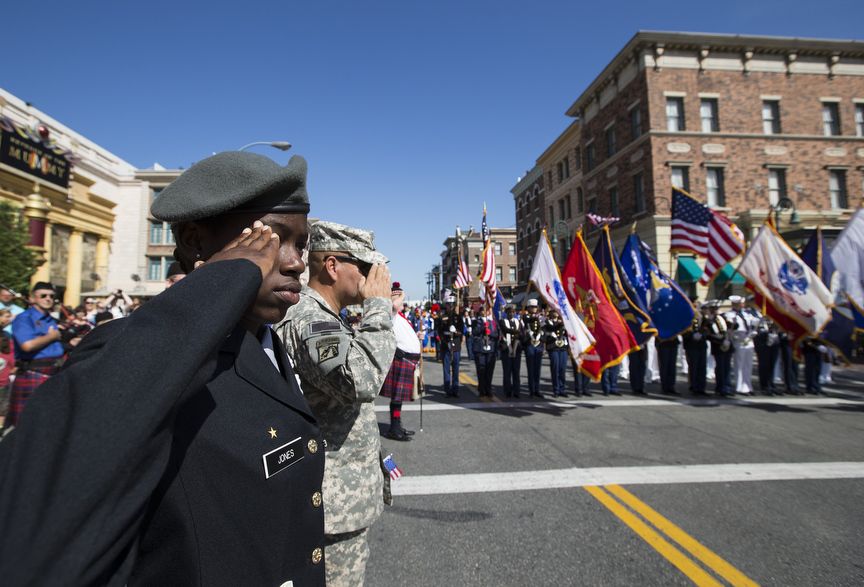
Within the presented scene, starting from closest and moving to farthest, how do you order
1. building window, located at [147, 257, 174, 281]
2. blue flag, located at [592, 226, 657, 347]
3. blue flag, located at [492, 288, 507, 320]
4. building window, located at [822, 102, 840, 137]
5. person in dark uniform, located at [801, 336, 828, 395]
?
blue flag, located at [592, 226, 657, 347] < person in dark uniform, located at [801, 336, 828, 395] < blue flag, located at [492, 288, 507, 320] < building window, located at [822, 102, 840, 137] < building window, located at [147, 257, 174, 281]

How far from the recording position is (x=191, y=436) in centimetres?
83

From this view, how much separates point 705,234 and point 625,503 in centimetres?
819

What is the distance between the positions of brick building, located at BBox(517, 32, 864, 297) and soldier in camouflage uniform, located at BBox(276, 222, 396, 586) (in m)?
23.6

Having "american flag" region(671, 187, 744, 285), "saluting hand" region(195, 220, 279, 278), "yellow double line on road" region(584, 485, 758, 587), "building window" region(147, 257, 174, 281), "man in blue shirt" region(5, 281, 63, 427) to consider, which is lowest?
"yellow double line on road" region(584, 485, 758, 587)

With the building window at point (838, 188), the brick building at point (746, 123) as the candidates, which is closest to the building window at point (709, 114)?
the brick building at point (746, 123)

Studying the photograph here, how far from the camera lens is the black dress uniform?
1.71 ft

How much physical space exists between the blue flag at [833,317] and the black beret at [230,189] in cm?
1040

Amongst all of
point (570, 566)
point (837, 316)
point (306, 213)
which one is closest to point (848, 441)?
point (837, 316)

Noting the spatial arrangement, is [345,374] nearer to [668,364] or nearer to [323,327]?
[323,327]

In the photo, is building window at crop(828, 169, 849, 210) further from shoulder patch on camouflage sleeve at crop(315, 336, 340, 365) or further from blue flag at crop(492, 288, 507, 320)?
shoulder patch on camouflage sleeve at crop(315, 336, 340, 365)

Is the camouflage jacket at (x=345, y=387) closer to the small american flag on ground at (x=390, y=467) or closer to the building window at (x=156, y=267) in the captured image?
the small american flag on ground at (x=390, y=467)

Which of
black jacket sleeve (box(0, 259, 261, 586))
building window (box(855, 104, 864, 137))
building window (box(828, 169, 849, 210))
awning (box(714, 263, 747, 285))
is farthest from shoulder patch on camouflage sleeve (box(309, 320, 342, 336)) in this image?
building window (box(855, 104, 864, 137))

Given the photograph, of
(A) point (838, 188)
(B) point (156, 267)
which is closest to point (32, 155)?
(B) point (156, 267)

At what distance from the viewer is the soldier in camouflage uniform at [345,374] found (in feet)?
5.28
